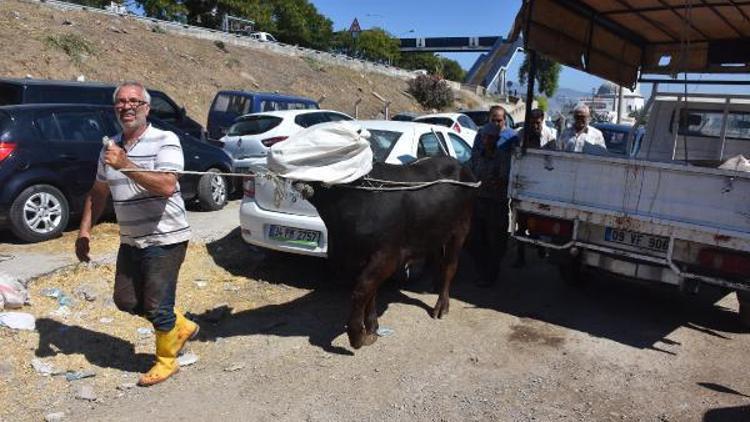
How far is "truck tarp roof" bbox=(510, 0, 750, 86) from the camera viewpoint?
6.45 meters

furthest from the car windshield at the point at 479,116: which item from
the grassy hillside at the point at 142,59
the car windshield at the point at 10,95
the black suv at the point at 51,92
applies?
the car windshield at the point at 10,95

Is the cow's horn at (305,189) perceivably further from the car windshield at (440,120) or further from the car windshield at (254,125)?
the car windshield at (440,120)

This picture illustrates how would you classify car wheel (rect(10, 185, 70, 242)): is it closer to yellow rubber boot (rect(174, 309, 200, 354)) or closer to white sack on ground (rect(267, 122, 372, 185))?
yellow rubber boot (rect(174, 309, 200, 354))

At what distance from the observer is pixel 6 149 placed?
6.87 m

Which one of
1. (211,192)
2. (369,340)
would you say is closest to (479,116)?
(211,192)

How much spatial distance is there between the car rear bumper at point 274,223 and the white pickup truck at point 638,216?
6.40 feet

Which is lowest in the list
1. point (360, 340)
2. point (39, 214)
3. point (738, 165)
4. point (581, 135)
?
point (360, 340)

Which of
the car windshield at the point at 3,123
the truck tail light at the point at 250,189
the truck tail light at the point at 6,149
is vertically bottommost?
the truck tail light at the point at 250,189

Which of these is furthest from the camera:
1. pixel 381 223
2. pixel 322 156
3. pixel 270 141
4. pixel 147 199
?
pixel 270 141

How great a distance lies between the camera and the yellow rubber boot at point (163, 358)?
4145 mm

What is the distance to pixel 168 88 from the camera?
84.6 ft

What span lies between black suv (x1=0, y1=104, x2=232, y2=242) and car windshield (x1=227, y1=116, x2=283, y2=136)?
136 inches

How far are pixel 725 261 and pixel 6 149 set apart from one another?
731 cm

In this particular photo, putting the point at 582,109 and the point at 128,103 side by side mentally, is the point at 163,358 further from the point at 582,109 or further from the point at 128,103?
the point at 582,109
